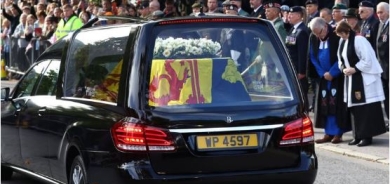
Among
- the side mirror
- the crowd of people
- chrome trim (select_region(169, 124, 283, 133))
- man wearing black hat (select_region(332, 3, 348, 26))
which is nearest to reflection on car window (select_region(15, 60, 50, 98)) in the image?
the side mirror

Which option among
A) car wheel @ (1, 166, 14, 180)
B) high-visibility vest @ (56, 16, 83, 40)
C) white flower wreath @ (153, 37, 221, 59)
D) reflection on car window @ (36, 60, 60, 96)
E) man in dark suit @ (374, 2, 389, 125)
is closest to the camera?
white flower wreath @ (153, 37, 221, 59)

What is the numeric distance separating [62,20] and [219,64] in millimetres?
15073

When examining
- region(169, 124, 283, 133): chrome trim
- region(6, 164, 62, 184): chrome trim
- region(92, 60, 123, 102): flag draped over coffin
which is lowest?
region(6, 164, 62, 184): chrome trim

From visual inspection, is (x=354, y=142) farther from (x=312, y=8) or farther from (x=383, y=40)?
(x=312, y=8)

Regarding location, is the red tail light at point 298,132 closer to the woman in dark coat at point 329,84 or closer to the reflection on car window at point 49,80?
the reflection on car window at point 49,80

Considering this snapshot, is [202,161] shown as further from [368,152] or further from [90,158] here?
[368,152]

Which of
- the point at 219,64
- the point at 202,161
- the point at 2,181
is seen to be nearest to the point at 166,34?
the point at 219,64

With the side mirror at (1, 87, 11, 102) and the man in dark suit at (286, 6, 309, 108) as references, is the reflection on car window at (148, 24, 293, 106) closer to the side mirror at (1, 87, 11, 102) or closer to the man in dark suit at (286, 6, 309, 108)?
the side mirror at (1, 87, 11, 102)

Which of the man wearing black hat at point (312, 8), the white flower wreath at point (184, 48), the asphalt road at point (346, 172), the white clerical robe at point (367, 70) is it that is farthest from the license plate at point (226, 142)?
the man wearing black hat at point (312, 8)

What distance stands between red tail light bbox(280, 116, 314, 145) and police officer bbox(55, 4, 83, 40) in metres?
13.5

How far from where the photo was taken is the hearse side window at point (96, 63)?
7910 mm

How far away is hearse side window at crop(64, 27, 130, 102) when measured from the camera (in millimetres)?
7910

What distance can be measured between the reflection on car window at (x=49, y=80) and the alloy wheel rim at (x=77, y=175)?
1.12 meters

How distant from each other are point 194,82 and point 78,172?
120 cm
